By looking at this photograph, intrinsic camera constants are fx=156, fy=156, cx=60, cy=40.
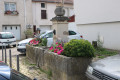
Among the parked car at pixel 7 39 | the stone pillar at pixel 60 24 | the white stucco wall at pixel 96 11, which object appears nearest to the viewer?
the stone pillar at pixel 60 24

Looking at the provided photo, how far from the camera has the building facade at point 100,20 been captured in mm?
9480

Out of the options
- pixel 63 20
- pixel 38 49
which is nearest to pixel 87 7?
pixel 63 20

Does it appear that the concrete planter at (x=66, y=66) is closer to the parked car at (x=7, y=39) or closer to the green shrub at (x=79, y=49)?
the green shrub at (x=79, y=49)

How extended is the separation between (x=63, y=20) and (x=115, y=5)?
3.64m

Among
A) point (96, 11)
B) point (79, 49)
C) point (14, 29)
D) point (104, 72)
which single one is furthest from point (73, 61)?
point (14, 29)

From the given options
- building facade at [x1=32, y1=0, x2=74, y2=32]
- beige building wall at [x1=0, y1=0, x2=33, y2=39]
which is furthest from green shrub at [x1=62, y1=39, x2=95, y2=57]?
building facade at [x1=32, y1=0, x2=74, y2=32]

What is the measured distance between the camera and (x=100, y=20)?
10.4m

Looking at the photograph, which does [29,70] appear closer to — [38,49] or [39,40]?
[38,49]

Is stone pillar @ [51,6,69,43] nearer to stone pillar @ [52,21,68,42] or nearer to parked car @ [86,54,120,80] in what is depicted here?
stone pillar @ [52,21,68,42]

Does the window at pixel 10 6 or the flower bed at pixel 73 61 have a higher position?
Answer: the window at pixel 10 6

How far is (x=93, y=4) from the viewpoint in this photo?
10.8m

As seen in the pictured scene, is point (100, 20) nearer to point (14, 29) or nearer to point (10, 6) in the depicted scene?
point (14, 29)

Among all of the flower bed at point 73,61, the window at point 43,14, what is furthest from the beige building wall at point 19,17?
the flower bed at point 73,61

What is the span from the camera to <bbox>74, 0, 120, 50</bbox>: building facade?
9.48 metres
